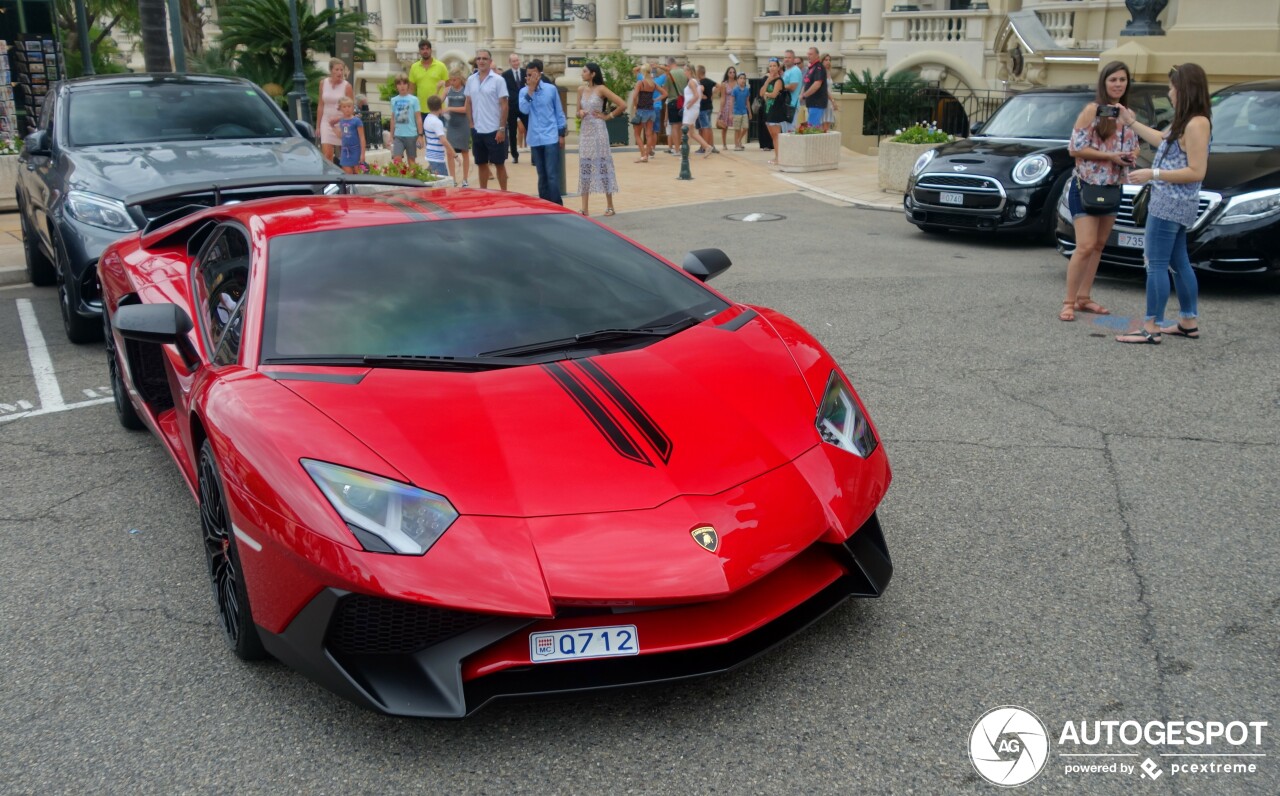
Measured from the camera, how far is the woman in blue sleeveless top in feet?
23.2

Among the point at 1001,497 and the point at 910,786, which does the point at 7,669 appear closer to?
the point at 910,786

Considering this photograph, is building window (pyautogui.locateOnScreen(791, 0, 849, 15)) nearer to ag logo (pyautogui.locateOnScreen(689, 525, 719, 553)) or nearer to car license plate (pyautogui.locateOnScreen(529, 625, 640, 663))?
ag logo (pyautogui.locateOnScreen(689, 525, 719, 553))

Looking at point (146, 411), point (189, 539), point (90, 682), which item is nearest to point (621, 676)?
point (90, 682)

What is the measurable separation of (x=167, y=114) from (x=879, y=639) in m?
7.73

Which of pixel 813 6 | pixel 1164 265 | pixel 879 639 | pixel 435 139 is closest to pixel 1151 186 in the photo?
pixel 1164 265

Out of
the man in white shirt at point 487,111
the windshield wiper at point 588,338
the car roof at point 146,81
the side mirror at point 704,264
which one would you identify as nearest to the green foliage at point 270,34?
the man in white shirt at point 487,111

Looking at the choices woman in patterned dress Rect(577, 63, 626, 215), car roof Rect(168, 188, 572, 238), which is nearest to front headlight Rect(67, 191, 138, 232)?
car roof Rect(168, 188, 572, 238)

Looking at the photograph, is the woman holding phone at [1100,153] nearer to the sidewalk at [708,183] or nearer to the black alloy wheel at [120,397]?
the black alloy wheel at [120,397]

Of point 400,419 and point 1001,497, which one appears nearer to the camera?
point 400,419

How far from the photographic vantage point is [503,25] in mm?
42625

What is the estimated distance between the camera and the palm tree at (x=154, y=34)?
15.8m

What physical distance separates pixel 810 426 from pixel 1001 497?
1.61 metres

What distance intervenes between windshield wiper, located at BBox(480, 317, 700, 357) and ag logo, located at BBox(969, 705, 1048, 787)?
5.48 feet

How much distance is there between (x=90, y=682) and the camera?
3.51 metres
